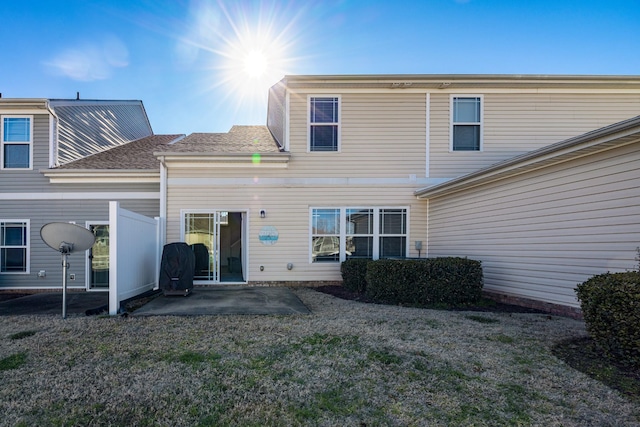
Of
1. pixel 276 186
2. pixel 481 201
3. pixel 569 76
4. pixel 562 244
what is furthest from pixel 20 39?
pixel 569 76

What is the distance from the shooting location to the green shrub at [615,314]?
130 inches

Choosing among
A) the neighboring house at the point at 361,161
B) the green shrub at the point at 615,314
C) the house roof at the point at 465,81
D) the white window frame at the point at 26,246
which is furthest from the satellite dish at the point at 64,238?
the green shrub at the point at 615,314

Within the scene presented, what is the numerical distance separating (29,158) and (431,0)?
12.1 meters

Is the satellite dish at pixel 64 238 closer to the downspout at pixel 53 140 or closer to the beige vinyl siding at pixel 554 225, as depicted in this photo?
the downspout at pixel 53 140

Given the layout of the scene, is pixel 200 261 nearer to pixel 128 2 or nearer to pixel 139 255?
pixel 139 255

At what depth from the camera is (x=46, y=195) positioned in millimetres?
9023

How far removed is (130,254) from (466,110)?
30.1 ft

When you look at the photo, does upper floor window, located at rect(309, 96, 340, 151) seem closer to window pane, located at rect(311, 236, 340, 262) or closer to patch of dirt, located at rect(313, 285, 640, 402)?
window pane, located at rect(311, 236, 340, 262)

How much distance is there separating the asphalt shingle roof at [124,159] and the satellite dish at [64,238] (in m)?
3.69

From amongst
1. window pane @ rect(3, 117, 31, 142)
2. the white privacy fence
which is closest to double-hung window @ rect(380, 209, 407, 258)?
the white privacy fence

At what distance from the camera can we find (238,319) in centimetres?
546

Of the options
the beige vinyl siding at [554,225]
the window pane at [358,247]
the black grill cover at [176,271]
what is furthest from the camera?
the window pane at [358,247]

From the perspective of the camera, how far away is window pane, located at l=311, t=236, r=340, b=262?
29.9 feet

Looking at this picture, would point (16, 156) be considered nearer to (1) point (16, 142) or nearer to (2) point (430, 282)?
(1) point (16, 142)
